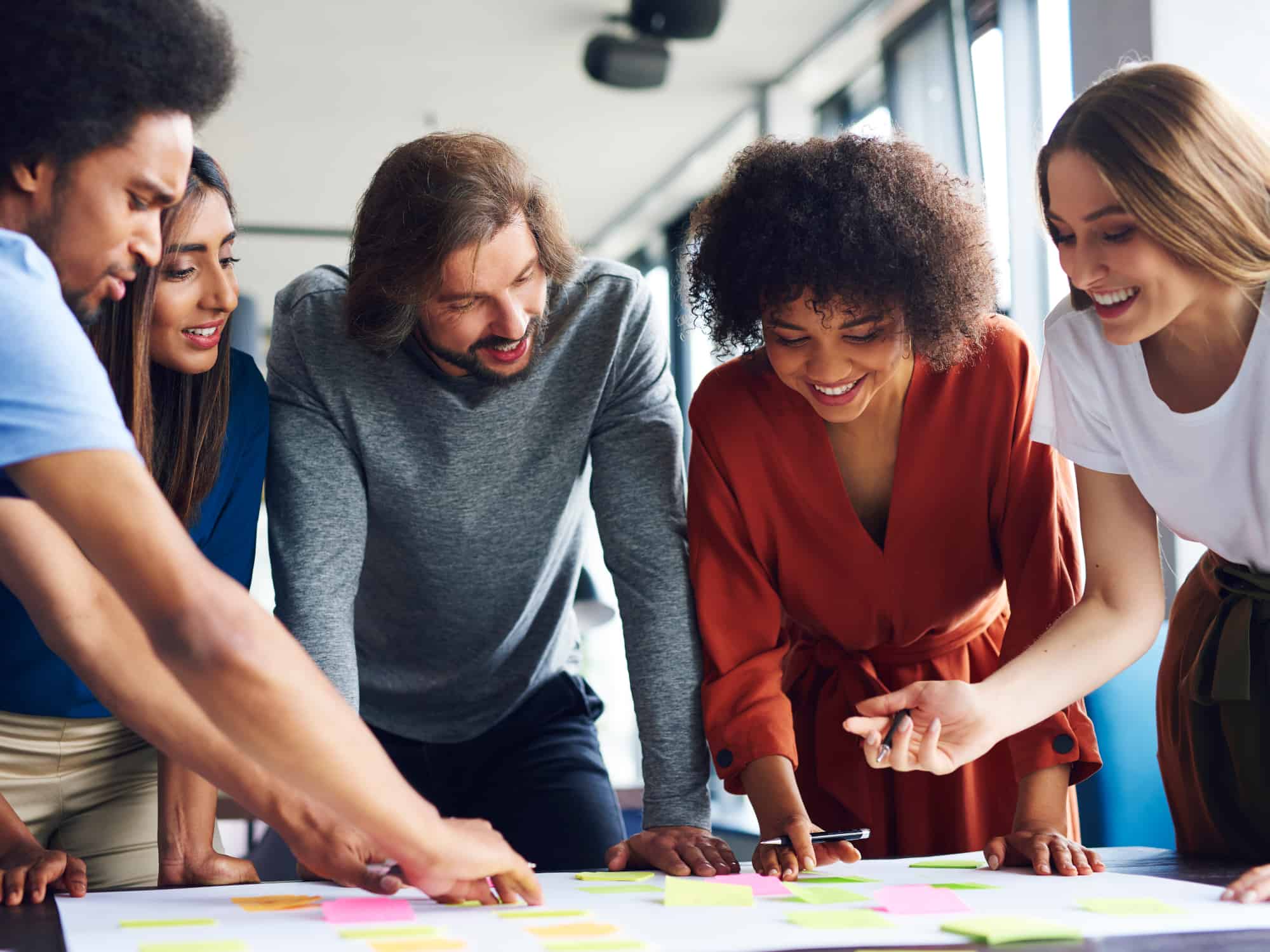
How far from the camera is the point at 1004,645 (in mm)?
1479

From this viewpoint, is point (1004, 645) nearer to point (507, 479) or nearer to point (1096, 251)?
point (1096, 251)

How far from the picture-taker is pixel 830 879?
1226 millimetres

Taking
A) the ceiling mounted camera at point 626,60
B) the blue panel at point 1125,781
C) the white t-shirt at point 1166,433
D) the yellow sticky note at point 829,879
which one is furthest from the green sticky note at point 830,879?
the ceiling mounted camera at point 626,60

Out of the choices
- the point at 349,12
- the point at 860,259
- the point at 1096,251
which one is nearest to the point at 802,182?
the point at 860,259

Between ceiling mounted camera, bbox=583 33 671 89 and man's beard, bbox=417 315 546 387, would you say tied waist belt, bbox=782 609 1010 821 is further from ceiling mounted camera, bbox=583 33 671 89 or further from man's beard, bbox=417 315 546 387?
ceiling mounted camera, bbox=583 33 671 89

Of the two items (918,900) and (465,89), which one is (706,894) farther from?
(465,89)

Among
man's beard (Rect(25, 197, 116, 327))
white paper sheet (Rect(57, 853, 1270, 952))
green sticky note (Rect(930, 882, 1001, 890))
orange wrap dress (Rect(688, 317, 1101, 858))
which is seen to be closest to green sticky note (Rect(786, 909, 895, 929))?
white paper sheet (Rect(57, 853, 1270, 952))

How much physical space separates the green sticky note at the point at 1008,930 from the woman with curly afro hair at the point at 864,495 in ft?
1.26

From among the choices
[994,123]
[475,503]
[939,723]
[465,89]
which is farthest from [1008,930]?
[465,89]

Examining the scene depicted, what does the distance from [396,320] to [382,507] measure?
242 mm

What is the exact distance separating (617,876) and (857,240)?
2.47 feet

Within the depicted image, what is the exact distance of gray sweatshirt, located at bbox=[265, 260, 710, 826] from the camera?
1.51 metres

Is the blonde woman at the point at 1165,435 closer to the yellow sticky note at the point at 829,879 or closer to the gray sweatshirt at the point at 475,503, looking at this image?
the yellow sticky note at the point at 829,879

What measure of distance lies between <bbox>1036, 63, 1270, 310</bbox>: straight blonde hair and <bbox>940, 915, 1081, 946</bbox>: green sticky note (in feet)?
2.17
